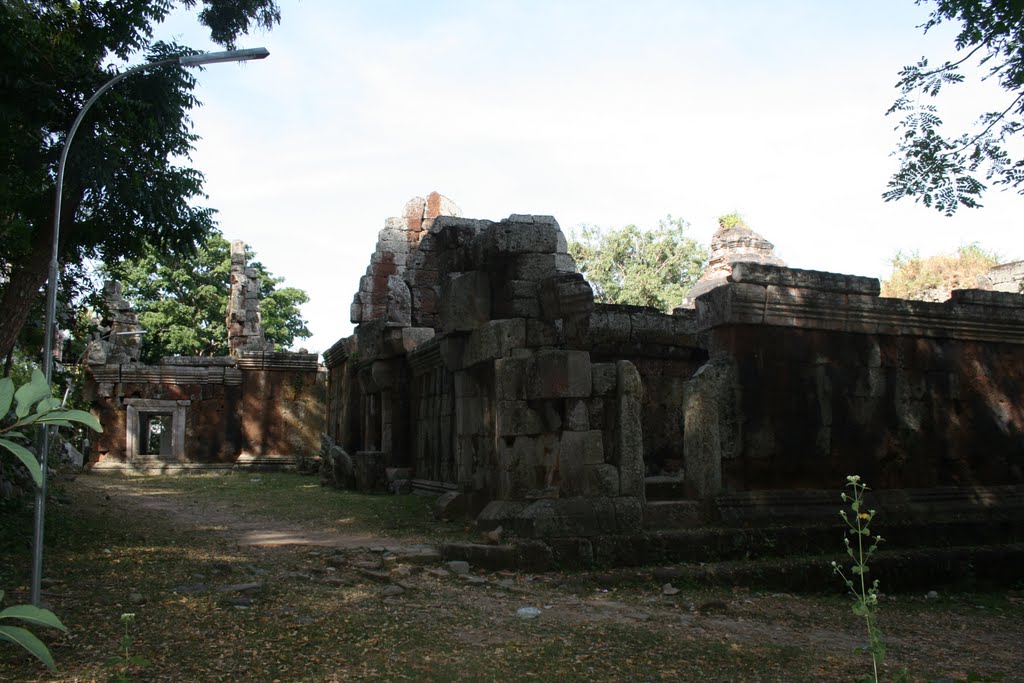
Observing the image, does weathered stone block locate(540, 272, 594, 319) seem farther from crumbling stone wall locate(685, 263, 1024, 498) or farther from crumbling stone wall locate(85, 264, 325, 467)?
crumbling stone wall locate(85, 264, 325, 467)

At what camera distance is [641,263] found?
4375 cm

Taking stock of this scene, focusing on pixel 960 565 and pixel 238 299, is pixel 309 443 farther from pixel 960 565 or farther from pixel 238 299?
pixel 960 565

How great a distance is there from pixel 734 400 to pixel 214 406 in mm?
18023

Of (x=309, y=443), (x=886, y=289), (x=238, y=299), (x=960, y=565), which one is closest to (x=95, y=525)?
(x=960, y=565)

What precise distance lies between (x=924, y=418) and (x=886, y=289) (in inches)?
1214

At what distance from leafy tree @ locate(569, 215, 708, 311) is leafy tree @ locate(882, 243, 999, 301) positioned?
928cm


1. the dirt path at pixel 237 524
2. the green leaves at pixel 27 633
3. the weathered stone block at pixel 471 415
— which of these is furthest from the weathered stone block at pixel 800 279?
the green leaves at pixel 27 633

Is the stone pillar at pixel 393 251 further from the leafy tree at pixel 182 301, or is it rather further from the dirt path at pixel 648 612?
the leafy tree at pixel 182 301

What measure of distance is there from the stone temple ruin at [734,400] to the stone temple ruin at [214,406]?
522 inches

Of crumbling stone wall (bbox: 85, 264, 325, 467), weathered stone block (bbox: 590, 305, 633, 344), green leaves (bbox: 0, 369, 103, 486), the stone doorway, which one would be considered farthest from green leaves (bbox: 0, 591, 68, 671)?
the stone doorway

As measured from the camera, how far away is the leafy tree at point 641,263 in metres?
43.0

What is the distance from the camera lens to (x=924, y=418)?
9.94m

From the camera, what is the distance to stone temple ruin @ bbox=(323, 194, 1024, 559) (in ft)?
28.4

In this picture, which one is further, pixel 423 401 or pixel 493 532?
pixel 423 401
